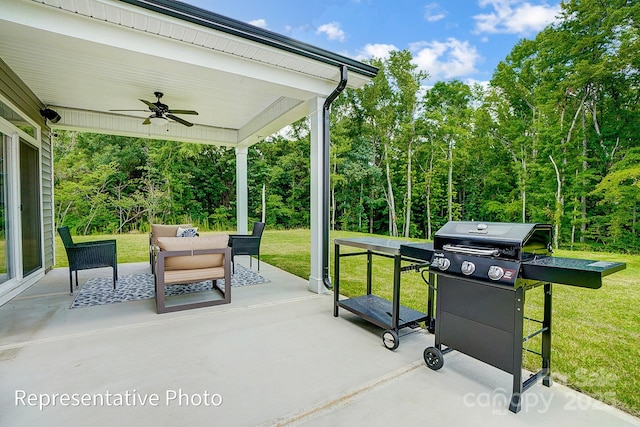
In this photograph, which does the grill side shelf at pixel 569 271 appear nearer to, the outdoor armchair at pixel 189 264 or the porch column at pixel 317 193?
the porch column at pixel 317 193

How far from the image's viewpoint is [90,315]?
3152 millimetres

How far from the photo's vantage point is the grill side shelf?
1348mm

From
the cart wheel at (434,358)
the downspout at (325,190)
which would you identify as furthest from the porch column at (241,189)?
the cart wheel at (434,358)

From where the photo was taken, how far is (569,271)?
1437mm

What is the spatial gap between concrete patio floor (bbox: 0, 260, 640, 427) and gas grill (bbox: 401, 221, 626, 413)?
0.21 meters

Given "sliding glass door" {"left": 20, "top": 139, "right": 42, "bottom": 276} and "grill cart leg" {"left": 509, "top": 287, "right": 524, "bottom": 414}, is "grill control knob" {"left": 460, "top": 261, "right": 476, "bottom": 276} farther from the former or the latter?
"sliding glass door" {"left": 20, "top": 139, "right": 42, "bottom": 276}

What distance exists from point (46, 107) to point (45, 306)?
12.7 ft

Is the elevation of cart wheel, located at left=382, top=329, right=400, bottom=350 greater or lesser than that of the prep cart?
lesser

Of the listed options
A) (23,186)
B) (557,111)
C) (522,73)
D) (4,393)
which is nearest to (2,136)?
(23,186)

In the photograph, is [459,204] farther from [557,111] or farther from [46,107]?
[46,107]

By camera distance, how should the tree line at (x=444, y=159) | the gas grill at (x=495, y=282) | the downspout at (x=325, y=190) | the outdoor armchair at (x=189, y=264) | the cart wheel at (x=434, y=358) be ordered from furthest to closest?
the tree line at (x=444, y=159)
the downspout at (x=325, y=190)
the outdoor armchair at (x=189, y=264)
the cart wheel at (x=434, y=358)
the gas grill at (x=495, y=282)

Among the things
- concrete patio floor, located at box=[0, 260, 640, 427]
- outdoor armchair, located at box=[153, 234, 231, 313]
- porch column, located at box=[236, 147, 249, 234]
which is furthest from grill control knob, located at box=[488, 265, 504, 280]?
porch column, located at box=[236, 147, 249, 234]

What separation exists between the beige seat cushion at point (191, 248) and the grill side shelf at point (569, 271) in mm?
3034

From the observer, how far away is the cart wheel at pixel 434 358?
2.05 metres
